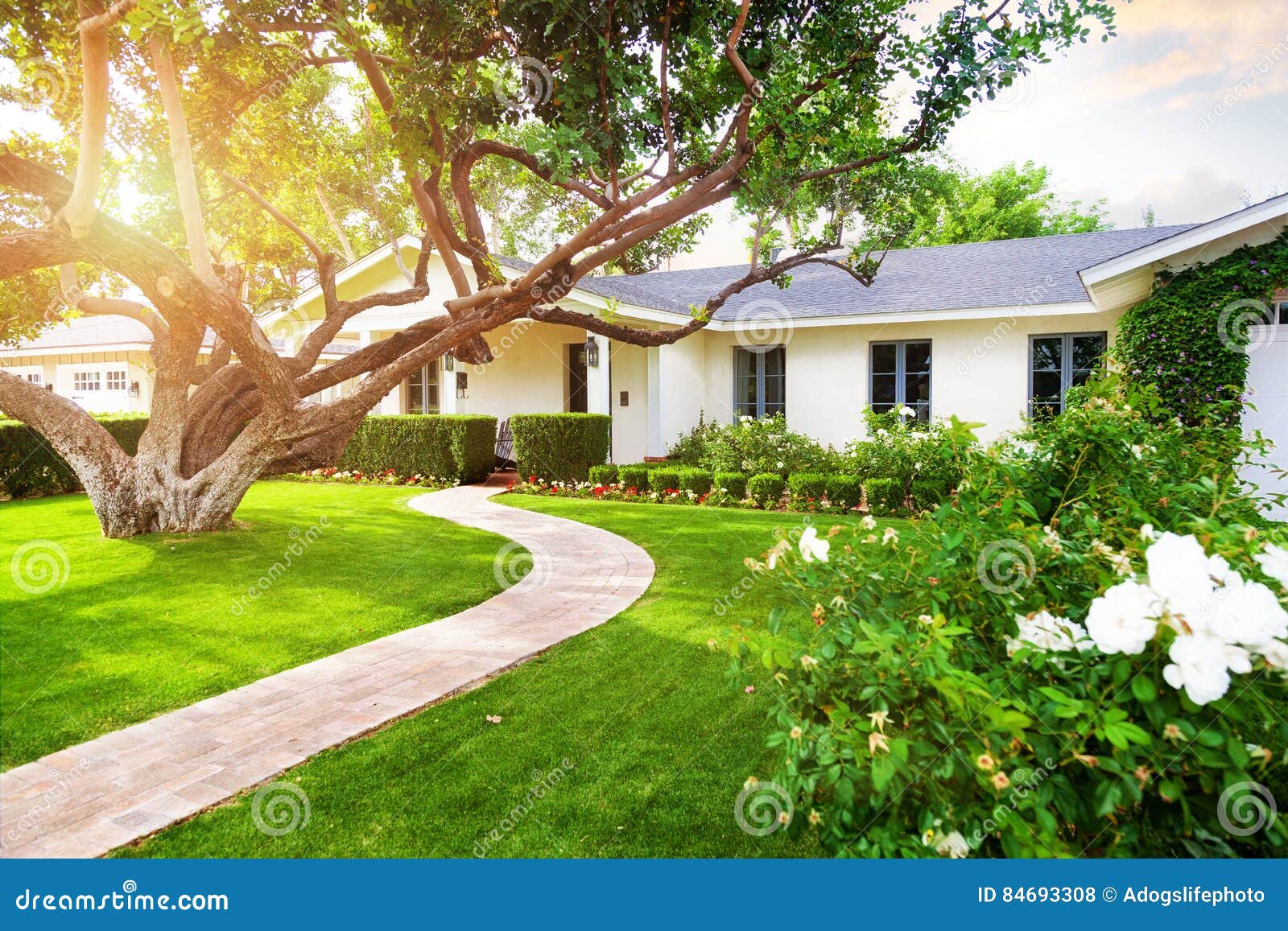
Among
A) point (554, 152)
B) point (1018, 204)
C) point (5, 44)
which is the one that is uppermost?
point (1018, 204)

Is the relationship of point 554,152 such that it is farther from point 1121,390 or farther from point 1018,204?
point 1018,204

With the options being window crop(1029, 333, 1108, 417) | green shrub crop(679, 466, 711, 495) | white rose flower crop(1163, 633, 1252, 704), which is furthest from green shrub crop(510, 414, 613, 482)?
white rose flower crop(1163, 633, 1252, 704)

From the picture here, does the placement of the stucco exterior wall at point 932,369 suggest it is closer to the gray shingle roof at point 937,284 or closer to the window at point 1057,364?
the window at point 1057,364

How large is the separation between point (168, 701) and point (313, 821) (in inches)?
73.5

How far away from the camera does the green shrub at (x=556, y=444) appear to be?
1337 centimetres

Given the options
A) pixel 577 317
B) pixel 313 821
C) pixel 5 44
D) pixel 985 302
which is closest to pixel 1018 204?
pixel 985 302

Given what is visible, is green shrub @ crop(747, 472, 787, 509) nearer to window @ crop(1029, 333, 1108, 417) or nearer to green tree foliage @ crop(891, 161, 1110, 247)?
window @ crop(1029, 333, 1108, 417)

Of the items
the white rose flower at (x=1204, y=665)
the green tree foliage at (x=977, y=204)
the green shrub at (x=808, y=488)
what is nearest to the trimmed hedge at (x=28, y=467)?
the green shrub at (x=808, y=488)

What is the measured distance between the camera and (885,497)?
10.5 m

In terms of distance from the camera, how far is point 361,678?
4.56m

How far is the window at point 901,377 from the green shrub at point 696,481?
4246 mm

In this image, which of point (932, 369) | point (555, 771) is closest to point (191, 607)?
point (555, 771)

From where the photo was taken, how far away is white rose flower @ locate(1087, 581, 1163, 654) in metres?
1.65

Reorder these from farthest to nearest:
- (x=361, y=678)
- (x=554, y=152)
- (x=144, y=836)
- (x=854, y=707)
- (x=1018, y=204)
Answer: (x=1018, y=204), (x=554, y=152), (x=361, y=678), (x=144, y=836), (x=854, y=707)
